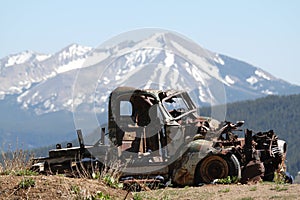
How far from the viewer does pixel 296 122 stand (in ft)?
642

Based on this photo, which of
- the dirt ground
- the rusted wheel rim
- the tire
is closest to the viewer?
the dirt ground

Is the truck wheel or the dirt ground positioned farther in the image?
the truck wheel

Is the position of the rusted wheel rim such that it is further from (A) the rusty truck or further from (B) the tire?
(B) the tire

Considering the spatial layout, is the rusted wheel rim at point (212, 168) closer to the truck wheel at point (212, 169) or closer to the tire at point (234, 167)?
the truck wheel at point (212, 169)

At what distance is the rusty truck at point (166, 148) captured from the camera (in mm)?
18422

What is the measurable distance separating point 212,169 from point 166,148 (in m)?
1.40

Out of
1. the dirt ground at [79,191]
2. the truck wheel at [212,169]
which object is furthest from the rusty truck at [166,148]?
the dirt ground at [79,191]

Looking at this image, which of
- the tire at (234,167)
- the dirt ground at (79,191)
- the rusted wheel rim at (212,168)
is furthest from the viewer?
the rusted wheel rim at (212,168)

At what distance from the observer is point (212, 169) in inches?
728

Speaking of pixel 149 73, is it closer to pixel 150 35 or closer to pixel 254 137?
pixel 150 35

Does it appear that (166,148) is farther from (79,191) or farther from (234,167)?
(79,191)

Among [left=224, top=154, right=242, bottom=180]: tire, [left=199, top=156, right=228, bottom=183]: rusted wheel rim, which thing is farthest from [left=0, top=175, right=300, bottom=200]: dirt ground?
[left=199, top=156, right=228, bottom=183]: rusted wheel rim

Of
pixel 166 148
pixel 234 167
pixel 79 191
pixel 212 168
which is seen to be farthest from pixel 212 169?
pixel 79 191

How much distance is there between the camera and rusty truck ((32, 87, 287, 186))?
18422 millimetres
